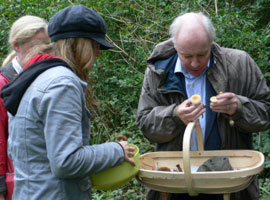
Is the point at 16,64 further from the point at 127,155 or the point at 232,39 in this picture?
the point at 232,39

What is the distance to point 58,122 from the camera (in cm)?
175

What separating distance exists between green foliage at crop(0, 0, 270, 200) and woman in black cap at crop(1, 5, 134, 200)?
9.43 ft

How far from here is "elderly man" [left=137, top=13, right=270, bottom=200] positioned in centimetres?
250

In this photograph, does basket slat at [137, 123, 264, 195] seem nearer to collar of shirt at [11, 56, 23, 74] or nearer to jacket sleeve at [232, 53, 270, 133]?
jacket sleeve at [232, 53, 270, 133]

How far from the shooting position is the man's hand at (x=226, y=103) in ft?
7.76

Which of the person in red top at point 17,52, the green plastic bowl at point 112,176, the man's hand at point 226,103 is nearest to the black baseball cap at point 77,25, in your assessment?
the person in red top at point 17,52

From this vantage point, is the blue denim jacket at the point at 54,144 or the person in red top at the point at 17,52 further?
the person in red top at the point at 17,52

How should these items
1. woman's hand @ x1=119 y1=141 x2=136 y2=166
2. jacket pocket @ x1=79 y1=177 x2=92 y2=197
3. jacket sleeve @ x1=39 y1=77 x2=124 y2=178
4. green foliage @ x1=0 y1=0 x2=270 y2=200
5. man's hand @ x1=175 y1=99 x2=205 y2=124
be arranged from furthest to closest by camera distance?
green foliage @ x1=0 y1=0 x2=270 y2=200
man's hand @ x1=175 y1=99 x2=205 y2=124
woman's hand @ x1=119 y1=141 x2=136 y2=166
jacket pocket @ x1=79 y1=177 x2=92 y2=197
jacket sleeve @ x1=39 y1=77 x2=124 y2=178

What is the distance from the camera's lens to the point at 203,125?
261 centimetres

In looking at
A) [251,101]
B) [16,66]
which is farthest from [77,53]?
[251,101]

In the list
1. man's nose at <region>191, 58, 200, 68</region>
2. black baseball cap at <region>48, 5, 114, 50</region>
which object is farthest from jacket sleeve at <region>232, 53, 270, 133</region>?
black baseball cap at <region>48, 5, 114, 50</region>

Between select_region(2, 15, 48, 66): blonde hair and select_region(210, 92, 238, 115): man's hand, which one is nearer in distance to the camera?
select_region(210, 92, 238, 115): man's hand

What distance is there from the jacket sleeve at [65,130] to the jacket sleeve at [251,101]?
3.48 feet

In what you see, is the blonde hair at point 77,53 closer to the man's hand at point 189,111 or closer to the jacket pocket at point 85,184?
the jacket pocket at point 85,184
